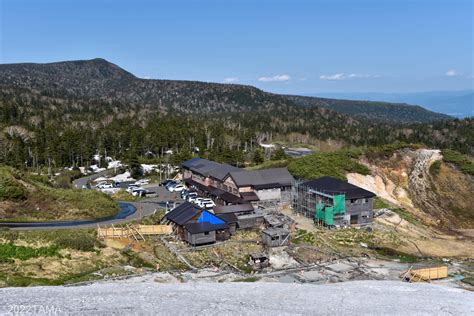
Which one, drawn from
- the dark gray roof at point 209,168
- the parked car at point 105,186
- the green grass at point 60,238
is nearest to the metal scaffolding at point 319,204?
the dark gray roof at point 209,168

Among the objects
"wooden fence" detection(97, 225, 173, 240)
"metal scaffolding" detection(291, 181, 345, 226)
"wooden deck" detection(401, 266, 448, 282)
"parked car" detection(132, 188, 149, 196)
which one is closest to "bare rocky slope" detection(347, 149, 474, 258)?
"metal scaffolding" detection(291, 181, 345, 226)

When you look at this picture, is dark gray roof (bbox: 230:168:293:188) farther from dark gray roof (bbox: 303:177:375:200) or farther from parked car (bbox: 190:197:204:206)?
parked car (bbox: 190:197:204:206)

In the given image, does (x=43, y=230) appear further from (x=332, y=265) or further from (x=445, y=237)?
(x=445, y=237)

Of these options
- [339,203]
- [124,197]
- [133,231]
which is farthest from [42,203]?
[339,203]

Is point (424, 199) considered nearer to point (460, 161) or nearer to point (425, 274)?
point (460, 161)

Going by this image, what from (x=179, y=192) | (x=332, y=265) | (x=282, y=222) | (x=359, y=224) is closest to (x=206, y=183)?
(x=179, y=192)

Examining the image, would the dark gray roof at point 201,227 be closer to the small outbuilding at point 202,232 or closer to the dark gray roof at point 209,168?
the small outbuilding at point 202,232
